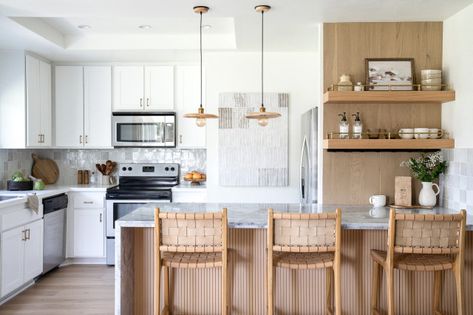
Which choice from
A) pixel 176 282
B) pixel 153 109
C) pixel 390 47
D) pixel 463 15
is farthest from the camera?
pixel 153 109

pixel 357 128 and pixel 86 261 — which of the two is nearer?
pixel 357 128

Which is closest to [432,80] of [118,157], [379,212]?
[379,212]

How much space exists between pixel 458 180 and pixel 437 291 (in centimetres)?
84

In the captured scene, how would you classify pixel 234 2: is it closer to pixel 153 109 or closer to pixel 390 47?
pixel 390 47

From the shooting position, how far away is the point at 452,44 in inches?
123

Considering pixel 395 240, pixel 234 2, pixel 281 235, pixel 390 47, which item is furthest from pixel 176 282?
pixel 390 47

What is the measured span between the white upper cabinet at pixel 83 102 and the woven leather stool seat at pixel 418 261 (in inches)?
136

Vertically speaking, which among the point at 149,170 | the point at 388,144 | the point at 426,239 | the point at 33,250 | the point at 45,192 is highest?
the point at 388,144

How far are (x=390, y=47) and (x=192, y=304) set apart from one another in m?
2.53

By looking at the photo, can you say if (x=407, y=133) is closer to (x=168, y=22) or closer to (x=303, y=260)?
(x=303, y=260)

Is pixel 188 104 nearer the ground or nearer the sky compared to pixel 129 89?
nearer the ground

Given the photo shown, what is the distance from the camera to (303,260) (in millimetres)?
2424

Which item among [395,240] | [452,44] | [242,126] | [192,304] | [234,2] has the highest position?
[234,2]

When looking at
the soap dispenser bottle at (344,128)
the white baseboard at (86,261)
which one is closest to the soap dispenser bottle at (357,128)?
the soap dispenser bottle at (344,128)
